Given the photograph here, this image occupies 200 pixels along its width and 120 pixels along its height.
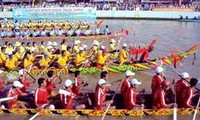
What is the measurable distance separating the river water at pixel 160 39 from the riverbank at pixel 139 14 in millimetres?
1366

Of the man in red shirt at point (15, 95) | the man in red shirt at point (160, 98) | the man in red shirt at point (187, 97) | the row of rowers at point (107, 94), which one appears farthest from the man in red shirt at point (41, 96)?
the man in red shirt at point (187, 97)

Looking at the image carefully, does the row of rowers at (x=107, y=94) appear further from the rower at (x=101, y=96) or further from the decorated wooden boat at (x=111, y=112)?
the decorated wooden boat at (x=111, y=112)

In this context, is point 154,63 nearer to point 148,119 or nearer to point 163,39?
point 148,119

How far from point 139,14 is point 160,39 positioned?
14.2m

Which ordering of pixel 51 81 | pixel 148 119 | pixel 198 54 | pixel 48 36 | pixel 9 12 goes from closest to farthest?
1. pixel 148 119
2. pixel 51 81
3. pixel 198 54
4. pixel 48 36
5. pixel 9 12

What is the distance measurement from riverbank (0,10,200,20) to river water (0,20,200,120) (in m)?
1.37

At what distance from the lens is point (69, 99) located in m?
10.4

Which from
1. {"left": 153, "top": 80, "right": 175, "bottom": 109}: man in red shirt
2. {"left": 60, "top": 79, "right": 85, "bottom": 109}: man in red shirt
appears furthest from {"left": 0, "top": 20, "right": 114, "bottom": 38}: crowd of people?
{"left": 153, "top": 80, "right": 175, "bottom": 109}: man in red shirt

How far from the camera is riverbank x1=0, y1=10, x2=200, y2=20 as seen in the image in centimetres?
4216

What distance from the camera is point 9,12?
146 ft

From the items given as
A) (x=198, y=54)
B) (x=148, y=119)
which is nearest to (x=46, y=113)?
(x=148, y=119)

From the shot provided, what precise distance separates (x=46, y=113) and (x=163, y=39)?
21.0 metres

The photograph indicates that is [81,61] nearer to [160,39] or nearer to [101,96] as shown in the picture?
[101,96]

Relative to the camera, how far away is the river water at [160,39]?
1634cm
